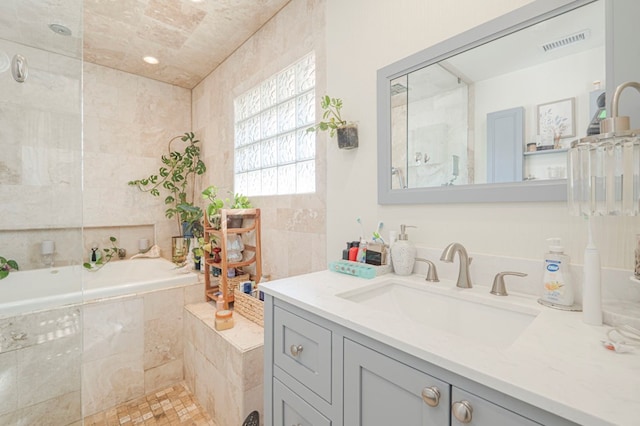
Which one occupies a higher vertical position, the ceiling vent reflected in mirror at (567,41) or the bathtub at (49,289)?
the ceiling vent reflected in mirror at (567,41)

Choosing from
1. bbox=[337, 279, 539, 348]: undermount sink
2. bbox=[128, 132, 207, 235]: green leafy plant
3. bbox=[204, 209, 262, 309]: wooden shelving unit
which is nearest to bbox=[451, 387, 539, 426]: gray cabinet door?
bbox=[337, 279, 539, 348]: undermount sink

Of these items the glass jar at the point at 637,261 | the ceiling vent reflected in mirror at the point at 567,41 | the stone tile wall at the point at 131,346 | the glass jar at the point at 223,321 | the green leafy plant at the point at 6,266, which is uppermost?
the ceiling vent reflected in mirror at the point at 567,41

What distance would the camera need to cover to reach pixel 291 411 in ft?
3.01

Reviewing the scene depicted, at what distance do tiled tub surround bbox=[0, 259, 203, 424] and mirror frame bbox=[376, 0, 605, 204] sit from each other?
5.82 feet

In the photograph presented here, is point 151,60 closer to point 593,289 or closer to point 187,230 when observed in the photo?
point 187,230

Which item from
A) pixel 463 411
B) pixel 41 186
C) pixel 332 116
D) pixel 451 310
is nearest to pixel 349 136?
pixel 332 116

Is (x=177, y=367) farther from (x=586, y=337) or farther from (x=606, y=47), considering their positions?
(x=606, y=47)

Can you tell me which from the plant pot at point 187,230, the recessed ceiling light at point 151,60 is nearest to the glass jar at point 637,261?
the plant pot at point 187,230

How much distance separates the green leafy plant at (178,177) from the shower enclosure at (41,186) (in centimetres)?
135

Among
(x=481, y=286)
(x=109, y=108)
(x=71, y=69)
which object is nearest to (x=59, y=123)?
(x=71, y=69)

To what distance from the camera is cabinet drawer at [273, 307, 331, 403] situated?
2.58 feet

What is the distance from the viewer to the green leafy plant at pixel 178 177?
9.93 feet

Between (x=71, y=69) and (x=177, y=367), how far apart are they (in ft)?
6.71

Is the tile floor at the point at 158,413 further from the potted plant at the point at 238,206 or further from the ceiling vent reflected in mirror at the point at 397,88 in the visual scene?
the ceiling vent reflected in mirror at the point at 397,88
